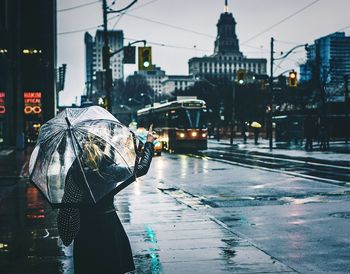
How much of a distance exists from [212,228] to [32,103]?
53.7 m

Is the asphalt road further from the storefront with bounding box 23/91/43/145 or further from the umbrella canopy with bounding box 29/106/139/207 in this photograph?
the storefront with bounding box 23/91/43/145

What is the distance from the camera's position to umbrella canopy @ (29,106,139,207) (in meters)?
5.10

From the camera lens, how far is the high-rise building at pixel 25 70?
36625 millimetres

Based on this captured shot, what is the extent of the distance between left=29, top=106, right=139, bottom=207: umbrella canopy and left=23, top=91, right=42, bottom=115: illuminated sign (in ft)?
187

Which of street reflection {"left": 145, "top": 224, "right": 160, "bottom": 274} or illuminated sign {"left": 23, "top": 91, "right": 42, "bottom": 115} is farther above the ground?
illuminated sign {"left": 23, "top": 91, "right": 42, "bottom": 115}

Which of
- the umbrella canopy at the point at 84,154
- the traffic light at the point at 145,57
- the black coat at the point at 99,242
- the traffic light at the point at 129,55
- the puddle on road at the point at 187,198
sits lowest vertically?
Result: the puddle on road at the point at 187,198

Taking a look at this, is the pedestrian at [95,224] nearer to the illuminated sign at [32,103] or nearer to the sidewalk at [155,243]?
the sidewalk at [155,243]

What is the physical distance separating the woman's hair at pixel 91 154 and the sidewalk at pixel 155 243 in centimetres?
251

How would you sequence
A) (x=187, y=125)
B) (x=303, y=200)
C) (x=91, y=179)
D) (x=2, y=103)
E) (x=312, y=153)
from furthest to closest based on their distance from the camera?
(x=2, y=103) → (x=187, y=125) → (x=312, y=153) → (x=303, y=200) → (x=91, y=179)

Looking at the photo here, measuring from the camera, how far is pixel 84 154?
5156 millimetres

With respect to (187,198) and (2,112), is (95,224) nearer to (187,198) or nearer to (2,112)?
(187,198)

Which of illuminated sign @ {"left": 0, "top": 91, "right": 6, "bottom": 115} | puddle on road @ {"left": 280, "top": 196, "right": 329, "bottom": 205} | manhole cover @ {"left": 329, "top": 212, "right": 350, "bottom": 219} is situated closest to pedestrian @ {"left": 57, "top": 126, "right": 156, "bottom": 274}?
manhole cover @ {"left": 329, "top": 212, "right": 350, "bottom": 219}

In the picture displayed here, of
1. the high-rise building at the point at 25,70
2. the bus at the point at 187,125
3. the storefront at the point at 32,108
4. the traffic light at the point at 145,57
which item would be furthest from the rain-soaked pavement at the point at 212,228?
the storefront at the point at 32,108

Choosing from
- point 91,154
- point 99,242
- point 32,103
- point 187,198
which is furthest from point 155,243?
point 32,103
